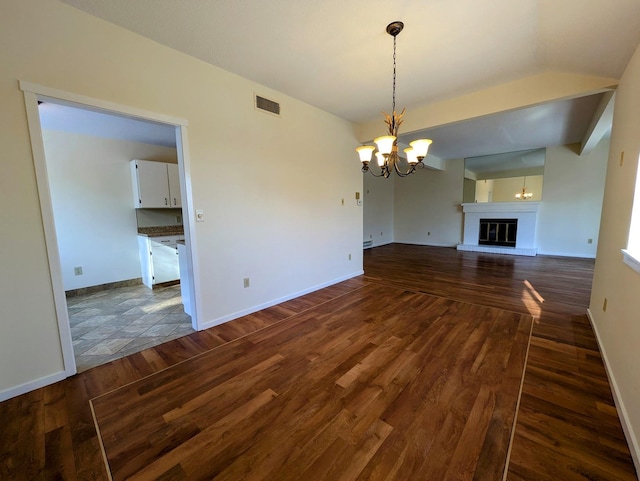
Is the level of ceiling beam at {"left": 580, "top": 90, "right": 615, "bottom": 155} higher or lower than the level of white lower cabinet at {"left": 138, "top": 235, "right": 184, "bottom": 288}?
higher

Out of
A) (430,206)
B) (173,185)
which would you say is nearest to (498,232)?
(430,206)

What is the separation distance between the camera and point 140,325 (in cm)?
281

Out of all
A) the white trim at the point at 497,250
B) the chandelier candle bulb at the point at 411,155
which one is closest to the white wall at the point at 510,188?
the white trim at the point at 497,250

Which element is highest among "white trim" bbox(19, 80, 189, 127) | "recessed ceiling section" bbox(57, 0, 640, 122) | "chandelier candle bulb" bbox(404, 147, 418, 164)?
"recessed ceiling section" bbox(57, 0, 640, 122)

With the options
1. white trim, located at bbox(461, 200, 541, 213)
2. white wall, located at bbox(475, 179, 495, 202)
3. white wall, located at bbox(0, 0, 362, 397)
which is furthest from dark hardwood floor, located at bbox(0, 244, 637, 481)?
white wall, located at bbox(475, 179, 495, 202)

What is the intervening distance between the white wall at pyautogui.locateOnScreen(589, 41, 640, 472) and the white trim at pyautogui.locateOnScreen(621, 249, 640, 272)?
48 mm

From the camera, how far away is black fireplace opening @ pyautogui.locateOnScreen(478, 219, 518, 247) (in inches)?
267

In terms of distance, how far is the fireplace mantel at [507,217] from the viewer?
647 centimetres

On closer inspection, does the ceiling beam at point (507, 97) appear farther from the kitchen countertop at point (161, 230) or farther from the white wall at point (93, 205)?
the white wall at point (93, 205)

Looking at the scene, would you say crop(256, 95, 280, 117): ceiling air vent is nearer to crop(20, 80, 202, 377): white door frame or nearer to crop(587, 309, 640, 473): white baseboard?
crop(20, 80, 202, 377): white door frame

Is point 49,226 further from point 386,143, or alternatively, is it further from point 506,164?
point 506,164

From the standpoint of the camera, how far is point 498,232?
23.0ft

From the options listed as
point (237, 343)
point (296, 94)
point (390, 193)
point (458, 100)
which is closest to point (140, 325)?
point (237, 343)

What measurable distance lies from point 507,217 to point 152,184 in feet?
26.8
